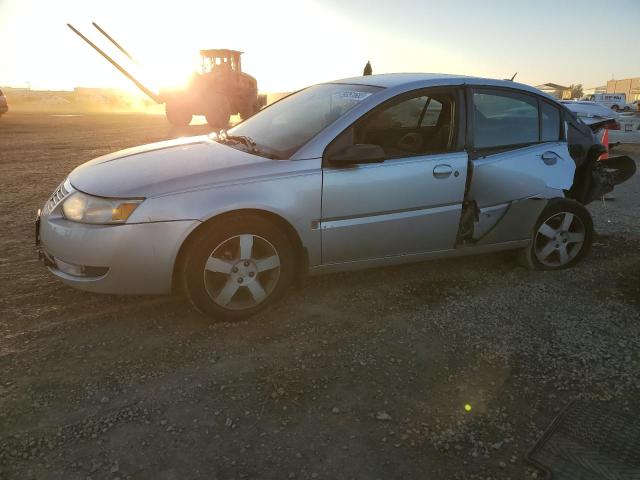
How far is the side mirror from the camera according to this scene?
10.5 ft

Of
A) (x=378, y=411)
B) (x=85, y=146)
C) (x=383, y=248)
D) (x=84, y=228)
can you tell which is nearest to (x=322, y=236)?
(x=383, y=248)

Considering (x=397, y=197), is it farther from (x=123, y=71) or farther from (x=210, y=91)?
(x=123, y=71)

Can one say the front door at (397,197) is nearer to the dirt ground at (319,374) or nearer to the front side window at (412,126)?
the front side window at (412,126)

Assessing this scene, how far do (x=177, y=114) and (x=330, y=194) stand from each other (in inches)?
637

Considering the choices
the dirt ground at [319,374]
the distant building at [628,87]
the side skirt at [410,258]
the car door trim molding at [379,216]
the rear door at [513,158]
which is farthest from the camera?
the distant building at [628,87]

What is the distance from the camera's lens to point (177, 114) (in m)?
17.9

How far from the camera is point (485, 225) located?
3.88 meters

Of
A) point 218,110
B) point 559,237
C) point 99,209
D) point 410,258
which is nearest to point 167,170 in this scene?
point 99,209

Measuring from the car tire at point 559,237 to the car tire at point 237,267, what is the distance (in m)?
2.27

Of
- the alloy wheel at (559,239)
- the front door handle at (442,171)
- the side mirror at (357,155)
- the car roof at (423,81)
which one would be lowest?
the alloy wheel at (559,239)

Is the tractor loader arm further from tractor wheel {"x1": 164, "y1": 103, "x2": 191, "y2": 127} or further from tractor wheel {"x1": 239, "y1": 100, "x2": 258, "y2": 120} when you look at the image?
tractor wheel {"x1": 239, "y1": 100, "x2": 258, "y2": 120}

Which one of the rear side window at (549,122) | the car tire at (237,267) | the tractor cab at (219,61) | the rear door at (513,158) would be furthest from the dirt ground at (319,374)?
the tractor cab at (219,61)

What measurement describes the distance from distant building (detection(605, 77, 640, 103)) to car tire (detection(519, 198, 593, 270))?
9084 cm

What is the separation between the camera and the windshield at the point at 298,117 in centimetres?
346
